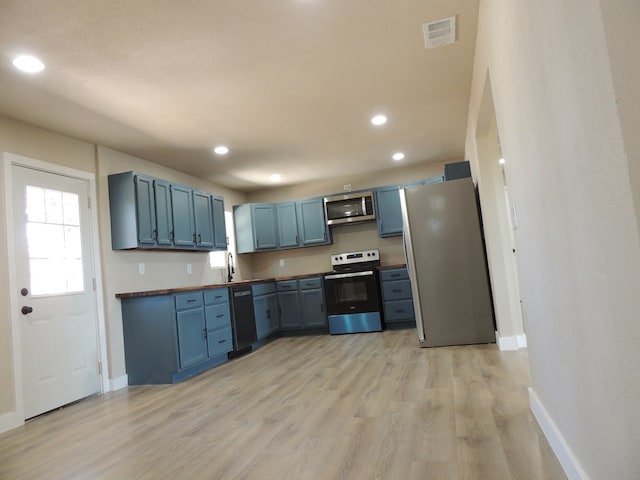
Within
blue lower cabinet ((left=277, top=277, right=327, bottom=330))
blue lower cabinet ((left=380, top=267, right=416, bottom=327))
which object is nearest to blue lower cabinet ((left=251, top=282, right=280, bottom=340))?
blue lower cabinet ((left=277, top=277, right=327, bottom=330))

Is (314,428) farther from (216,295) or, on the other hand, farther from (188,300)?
(216,295)

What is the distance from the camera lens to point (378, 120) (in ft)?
14.3

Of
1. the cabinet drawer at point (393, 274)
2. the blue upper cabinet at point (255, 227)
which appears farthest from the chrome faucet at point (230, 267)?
the cabinet drawer at point (393, 274)

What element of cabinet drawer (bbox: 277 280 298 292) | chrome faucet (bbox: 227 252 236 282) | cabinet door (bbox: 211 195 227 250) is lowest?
cabinet drawer (bbox: 277 280 298 292)

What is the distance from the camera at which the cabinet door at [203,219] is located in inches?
203

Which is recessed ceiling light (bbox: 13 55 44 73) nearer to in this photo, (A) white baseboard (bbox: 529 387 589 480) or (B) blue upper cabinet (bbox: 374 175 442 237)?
(A) white baseboard (bbox: 529 387 589 480)

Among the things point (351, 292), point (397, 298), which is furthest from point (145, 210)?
point (397, 298)

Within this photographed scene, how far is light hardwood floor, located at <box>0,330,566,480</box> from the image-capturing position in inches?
73.2

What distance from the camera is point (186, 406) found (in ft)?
10.3

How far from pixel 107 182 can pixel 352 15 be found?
119 inches

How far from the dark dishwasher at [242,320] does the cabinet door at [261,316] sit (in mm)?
114

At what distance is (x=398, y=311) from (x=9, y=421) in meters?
4.38

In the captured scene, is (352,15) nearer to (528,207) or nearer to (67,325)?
(528,207)

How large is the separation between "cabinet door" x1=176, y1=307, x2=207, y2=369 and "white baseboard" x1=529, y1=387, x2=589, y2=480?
10.1ft
